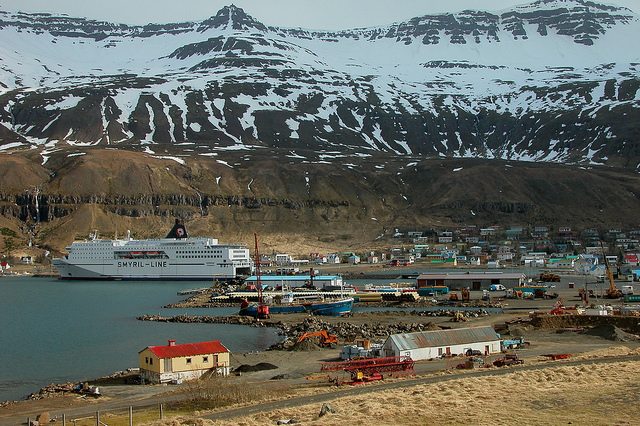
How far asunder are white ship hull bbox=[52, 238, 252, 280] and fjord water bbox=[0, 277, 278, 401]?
22.4 metres

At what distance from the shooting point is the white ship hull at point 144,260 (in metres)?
116

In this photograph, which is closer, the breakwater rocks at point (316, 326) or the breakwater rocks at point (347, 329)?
the breakwater rocks at point (347, 329)

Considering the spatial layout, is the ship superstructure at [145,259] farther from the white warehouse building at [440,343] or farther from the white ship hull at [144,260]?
the white warehouse building at [440,343]

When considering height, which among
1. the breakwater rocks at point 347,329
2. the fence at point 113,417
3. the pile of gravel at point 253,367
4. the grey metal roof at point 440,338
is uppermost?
the grey metal roof at point 440,338

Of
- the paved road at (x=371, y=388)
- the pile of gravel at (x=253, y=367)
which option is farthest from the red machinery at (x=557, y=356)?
the pile of gravel at (x=253, y=367)

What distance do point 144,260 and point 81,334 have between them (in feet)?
206

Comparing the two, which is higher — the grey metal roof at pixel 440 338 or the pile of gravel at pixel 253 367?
the grey metal roof at pixel 440 338

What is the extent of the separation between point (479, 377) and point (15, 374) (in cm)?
2283

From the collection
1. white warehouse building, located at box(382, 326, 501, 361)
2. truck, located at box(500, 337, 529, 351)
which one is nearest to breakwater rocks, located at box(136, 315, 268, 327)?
truck, located at box(500, 337, 529, 351)

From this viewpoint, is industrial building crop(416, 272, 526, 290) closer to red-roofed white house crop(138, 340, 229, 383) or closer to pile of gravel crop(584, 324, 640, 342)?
pile of gravel crop(584, 324, 640, 342)

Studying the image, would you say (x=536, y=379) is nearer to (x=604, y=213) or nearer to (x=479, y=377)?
(x=479, y=377)

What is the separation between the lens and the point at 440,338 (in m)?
39.7

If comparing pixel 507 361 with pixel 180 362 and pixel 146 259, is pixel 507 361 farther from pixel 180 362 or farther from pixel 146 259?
pixel 146 259

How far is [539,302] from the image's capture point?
71.6m
